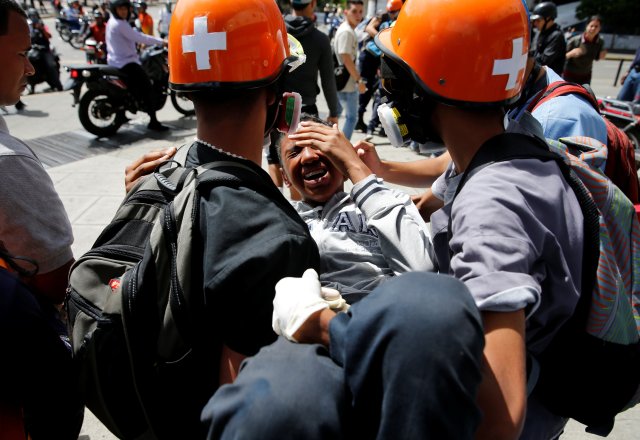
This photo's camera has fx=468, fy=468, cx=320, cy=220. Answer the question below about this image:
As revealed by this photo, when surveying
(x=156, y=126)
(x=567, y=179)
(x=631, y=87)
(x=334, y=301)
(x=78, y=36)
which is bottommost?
(x=78, y=36)

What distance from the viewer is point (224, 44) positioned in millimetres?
1216

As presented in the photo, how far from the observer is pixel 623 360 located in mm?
1161

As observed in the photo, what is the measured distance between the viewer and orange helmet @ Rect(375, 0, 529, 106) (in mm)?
1133

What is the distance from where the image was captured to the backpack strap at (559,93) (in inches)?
88.0

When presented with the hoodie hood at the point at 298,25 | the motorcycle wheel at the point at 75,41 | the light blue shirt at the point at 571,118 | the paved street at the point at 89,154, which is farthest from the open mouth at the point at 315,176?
the motorcycle wheel at the point at 75,41

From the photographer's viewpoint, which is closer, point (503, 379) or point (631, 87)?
point (503, 379)

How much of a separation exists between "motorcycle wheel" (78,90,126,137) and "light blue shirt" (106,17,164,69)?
61 centimetres

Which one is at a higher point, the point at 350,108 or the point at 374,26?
the point at 374,26

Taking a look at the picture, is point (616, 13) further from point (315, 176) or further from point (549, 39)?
point (315, 176)

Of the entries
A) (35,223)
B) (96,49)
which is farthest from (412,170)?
(96,49)

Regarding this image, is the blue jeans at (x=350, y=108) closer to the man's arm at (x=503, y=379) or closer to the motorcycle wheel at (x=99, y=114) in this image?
the motorcycle wheel at (x=99, y=114)

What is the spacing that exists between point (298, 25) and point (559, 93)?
9.31 feet

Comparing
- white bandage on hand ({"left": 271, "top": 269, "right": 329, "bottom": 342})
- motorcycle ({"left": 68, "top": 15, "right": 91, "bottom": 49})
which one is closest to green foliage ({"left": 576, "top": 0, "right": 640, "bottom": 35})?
motorcycle ({"left": 68, "top": 15, "right": 91, "bottom": 49})

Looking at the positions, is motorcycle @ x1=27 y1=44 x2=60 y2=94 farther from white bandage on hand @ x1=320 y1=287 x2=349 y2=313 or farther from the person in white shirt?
white bandage on hand @ x1=320 y1=287 x2=349 y2=313
